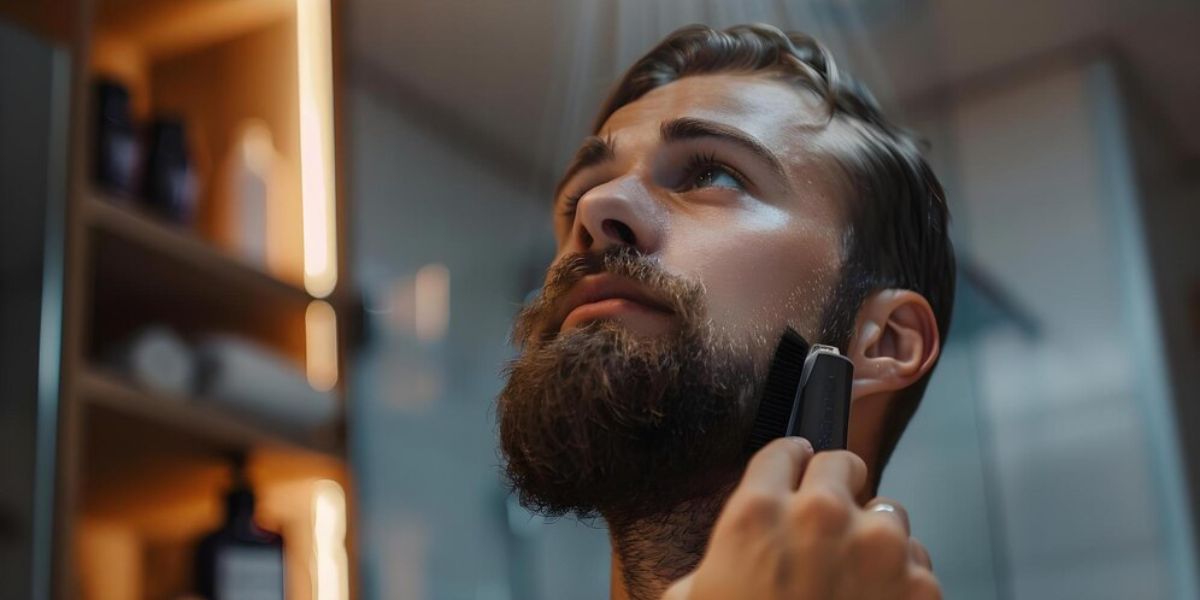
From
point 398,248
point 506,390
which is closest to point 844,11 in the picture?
point 506,390

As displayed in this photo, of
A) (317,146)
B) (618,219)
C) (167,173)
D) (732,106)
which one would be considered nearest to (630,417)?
(618,219)

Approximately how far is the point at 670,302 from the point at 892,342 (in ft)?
0.58

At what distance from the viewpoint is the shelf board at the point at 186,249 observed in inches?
62.8

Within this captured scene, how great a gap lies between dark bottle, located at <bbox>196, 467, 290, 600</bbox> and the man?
3.04ft

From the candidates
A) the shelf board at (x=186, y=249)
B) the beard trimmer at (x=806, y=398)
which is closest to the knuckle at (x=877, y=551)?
the beard trimmer at (x=806, y=398)

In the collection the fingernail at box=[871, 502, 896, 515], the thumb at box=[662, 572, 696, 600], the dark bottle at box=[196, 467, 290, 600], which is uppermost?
the dark bottle at box=[196, 467, 290, 600]

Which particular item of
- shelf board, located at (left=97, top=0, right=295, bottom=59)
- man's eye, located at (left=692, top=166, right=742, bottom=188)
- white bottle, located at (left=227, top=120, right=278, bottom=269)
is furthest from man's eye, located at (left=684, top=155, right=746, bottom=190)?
shelf board, located at (left=97, top=0, right=295, bottom=59)

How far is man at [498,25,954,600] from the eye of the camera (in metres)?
0.76

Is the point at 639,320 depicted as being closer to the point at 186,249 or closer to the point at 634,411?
the point at 634,411

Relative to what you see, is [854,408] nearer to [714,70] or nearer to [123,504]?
[714,70]

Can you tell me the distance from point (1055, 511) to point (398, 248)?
1.06 m

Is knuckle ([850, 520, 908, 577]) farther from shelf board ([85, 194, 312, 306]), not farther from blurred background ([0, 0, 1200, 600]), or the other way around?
shelf board ([85, 194, 312, 306])

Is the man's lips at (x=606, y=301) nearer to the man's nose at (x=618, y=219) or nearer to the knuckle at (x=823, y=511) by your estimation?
the man's nose at (x=618, y=219)

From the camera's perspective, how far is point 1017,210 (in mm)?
1247
